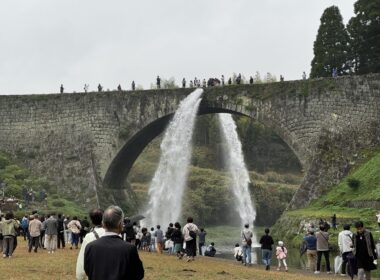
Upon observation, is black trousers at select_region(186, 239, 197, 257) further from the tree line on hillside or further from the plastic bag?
the tree line on hillside

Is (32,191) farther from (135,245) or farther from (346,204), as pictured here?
(135,245)

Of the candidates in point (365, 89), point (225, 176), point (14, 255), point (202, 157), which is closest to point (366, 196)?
point (365, 89)

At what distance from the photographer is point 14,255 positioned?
2695 centimetres

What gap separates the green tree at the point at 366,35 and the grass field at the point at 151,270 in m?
35.3

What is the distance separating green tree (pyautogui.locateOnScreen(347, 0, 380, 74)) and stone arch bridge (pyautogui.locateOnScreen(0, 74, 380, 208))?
7.03 m

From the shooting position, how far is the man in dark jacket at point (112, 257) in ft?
24.4

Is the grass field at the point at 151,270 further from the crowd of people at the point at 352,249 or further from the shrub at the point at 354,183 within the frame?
the shrub at the point at 354,183

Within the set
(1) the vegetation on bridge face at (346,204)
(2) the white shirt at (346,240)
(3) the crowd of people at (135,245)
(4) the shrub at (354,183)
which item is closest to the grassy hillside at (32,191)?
(3) the crowd of people at (135,245)

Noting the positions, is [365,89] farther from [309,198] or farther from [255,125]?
[255,125]

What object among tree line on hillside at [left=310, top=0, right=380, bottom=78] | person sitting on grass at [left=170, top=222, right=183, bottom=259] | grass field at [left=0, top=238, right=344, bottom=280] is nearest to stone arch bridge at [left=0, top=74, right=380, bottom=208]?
tree line on hillside at [left=310, top=0, right=380, bottom=78]

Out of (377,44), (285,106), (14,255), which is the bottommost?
(14,255)

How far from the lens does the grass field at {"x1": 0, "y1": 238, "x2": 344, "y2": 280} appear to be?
19.8 metres

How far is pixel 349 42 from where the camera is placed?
57969mm

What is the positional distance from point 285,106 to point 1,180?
26722 millimetres
